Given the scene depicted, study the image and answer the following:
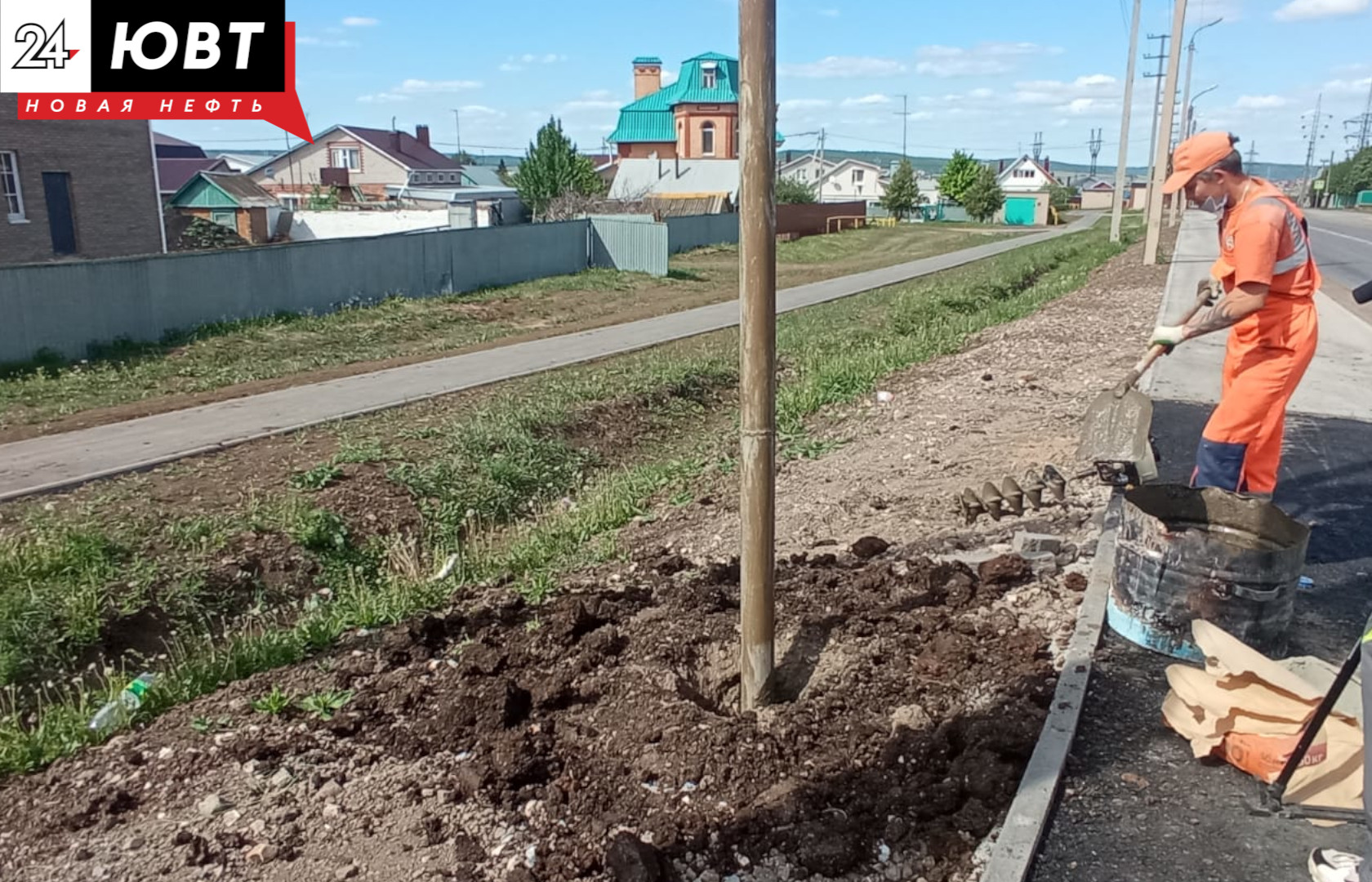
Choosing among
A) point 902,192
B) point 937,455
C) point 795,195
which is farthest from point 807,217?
point 937,455

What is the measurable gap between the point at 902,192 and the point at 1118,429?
6882cm

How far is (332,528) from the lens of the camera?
7391mm

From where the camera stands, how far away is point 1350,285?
69.0 feet

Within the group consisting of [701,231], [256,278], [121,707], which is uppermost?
[701,231]

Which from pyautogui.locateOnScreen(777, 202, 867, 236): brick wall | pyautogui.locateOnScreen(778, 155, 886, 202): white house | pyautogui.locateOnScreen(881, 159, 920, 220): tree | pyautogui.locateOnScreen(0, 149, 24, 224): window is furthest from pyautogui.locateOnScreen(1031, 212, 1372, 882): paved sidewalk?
pyautogui.locateOnScreen(778, 155, 886, 202): white house

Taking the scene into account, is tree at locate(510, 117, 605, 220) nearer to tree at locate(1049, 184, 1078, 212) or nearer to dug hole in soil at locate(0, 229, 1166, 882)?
dug hole in soil at locate(0, 229, 1166, 882)

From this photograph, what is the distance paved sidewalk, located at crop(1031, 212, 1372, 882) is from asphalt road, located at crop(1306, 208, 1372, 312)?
36.3ft

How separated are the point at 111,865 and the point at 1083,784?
3.18m

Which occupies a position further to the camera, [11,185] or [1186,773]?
[11,185]

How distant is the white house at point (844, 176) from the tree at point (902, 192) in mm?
31617

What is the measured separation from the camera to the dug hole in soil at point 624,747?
10.6 feet

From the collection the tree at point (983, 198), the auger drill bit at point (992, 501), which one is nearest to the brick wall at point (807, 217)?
the tree at point (983, 198)

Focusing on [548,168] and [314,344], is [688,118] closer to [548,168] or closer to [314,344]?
[548,168]

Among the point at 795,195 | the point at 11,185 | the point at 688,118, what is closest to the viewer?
the point at 11,185
